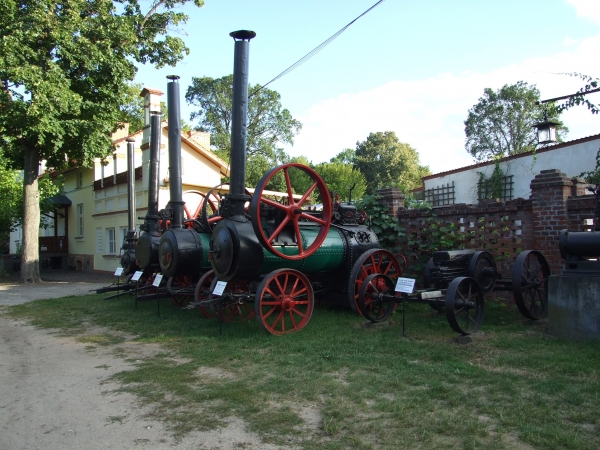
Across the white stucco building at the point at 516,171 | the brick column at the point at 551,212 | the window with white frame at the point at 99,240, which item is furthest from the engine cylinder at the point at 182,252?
the window with white frame at the point at 99,240

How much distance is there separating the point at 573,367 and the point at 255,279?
407cm

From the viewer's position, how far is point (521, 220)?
789 centimetres

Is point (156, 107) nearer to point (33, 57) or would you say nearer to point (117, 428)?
point (33, 57)

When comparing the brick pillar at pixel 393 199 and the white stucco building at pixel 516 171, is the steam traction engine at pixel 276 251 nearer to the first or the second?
the brick pillar at pixel 393 199

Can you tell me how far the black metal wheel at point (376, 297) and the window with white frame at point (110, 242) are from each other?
15431 millimetres

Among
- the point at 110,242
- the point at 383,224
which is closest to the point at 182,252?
the point at 383,224

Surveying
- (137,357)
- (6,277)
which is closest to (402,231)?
(137,357)

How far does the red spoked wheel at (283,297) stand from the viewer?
260 inches

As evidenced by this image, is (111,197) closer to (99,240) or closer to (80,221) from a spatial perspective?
(99,240)

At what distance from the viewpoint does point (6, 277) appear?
65.3 feet

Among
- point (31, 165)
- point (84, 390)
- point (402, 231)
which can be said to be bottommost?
point (84, 390)

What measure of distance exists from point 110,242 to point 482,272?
1749 centimetres

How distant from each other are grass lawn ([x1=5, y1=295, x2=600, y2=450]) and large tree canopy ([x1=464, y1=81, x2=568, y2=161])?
31.8 meters

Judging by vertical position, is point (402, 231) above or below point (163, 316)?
above
